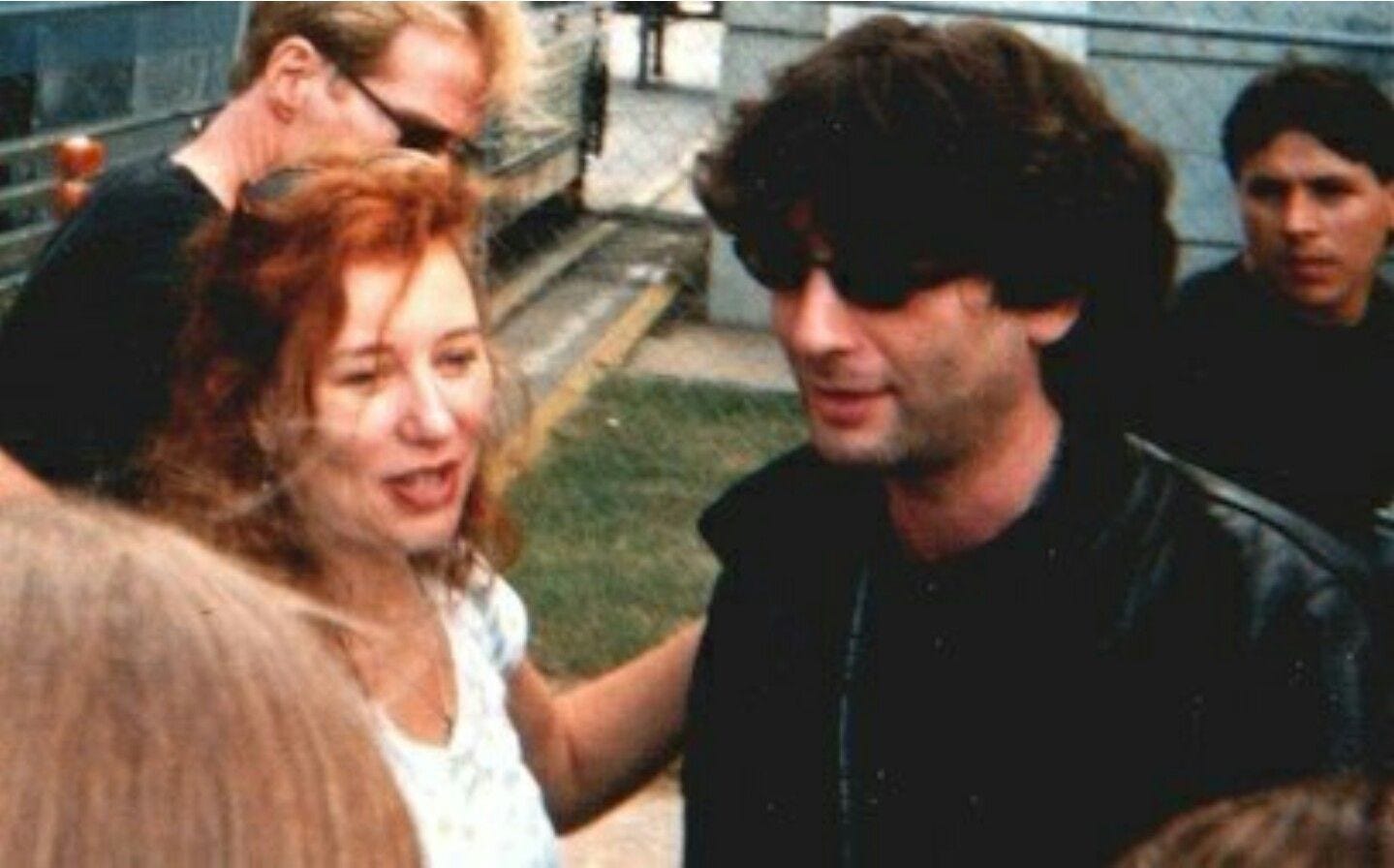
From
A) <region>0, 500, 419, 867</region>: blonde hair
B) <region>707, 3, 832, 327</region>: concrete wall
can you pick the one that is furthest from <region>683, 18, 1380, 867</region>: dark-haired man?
<region>707, 3, 832, 327</region>: concrete wall

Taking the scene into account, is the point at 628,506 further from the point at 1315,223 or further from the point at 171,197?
the point at 171,197

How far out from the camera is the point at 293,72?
3.12m

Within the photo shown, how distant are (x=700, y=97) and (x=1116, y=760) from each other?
15626 millimetres

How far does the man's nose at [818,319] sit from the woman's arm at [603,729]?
32cm

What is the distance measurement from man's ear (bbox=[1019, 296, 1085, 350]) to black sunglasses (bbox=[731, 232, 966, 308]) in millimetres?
75

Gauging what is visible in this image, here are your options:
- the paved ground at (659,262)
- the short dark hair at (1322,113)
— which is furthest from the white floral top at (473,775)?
the short dark hair at (1322,113)

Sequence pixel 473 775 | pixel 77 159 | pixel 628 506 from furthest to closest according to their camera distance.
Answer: pixel 628 506, pixel 77 159, pixel 473 775

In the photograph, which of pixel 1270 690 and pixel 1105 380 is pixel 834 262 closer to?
pixel 1105 380

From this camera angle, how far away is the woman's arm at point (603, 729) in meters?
2.42

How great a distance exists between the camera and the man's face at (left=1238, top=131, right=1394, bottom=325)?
11.8ft

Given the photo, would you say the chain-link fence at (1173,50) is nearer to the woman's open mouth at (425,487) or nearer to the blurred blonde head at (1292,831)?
the woman's open mouth at (425,487)

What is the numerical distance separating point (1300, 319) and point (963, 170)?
1378 millimetres

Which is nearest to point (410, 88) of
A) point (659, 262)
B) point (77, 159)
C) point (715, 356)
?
point (77, 159)

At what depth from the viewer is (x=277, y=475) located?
2197 mm
